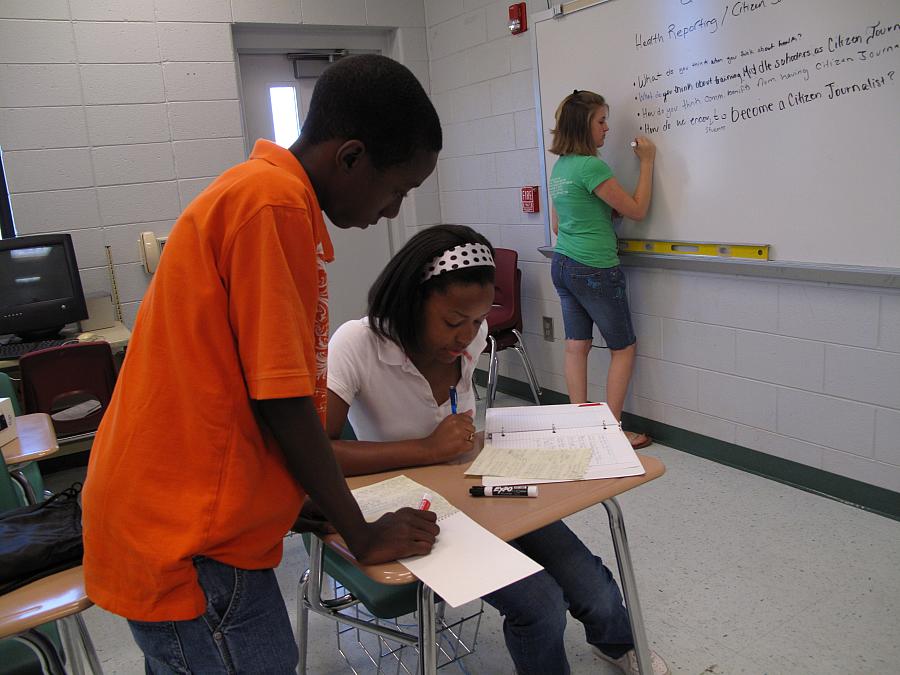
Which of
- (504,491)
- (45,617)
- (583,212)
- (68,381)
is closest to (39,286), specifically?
(68,381)

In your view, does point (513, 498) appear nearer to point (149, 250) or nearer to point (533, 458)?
point (533, 458)

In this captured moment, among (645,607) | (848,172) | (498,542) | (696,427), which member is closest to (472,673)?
(645,607)

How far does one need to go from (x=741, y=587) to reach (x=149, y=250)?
123 inches

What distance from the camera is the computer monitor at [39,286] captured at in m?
3.38

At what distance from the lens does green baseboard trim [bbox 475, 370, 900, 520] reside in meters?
2.58

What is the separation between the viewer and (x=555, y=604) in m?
1.46

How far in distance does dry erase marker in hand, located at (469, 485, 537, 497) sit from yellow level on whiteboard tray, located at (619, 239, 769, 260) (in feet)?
5.99

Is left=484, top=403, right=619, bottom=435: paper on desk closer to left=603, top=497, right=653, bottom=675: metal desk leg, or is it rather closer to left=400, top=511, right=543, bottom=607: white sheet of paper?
left=603, top=497, right=653, bottom=675: metal desk leg

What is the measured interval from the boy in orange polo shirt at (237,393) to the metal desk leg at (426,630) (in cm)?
31

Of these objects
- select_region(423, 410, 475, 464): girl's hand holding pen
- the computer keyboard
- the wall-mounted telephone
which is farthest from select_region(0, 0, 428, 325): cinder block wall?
select_region(423, 410, 475, 464): girl's hand holding pen

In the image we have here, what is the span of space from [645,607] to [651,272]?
1578mm

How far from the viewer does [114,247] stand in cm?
385

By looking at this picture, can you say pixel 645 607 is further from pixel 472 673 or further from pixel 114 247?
pixel 114 247

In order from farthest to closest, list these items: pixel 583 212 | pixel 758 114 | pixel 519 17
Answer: pixel 519 17 < pixel 583 212 < pixel 758 114
